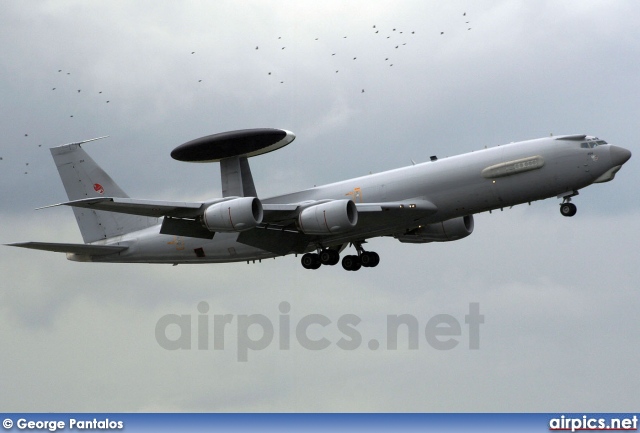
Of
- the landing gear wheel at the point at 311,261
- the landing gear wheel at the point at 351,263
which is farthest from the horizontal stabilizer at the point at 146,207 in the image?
the landing gear wheel at the point at 351,263

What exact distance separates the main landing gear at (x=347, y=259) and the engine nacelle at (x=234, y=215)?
6.90 m

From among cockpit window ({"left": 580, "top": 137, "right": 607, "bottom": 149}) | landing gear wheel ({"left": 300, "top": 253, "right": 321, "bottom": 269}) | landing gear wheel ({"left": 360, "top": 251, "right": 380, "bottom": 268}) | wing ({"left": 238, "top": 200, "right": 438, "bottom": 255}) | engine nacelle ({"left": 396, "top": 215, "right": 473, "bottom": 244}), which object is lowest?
landing gear wheel ({"left": 300, "top": 253, "right": 321, "bottom": 269})

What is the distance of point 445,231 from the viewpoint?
59125 millimetres

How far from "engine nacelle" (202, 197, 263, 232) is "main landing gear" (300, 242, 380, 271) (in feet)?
22.6

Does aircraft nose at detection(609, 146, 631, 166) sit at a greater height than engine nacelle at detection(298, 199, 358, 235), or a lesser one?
greater

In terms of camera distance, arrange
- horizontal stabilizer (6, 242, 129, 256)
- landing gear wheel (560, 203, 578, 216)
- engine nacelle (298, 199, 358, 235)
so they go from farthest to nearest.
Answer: horizontal stabilizer (6, 242, 129, 256), engine nacelle (298, 199, 358, 235), landing gear wheel (560, 203, 578, 216)

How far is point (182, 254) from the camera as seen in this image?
5803 centimetres

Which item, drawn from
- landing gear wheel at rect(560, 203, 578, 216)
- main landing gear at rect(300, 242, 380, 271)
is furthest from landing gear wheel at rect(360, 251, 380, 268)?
landing gear wheel at rect(560, 203, 578, 216)

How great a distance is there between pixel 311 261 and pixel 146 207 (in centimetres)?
1065

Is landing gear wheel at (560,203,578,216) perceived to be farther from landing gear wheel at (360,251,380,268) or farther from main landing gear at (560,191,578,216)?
landing gear wheel at (360,251,380,268)

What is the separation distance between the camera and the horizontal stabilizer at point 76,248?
54094mm

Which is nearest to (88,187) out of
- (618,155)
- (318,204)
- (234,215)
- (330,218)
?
(234,215)

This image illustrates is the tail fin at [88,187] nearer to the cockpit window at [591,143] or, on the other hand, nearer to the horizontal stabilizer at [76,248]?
the horizontal stabilizer at [76,248]

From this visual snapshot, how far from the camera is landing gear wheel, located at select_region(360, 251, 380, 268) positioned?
192ft
